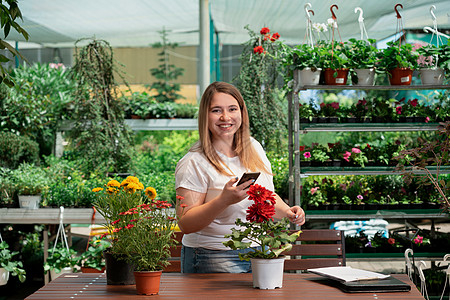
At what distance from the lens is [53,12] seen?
776cm

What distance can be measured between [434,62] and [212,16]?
4160 mm

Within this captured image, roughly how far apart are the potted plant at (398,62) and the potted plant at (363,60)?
0.29 feet

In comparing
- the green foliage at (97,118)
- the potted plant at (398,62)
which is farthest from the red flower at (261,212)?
the green foliage at (97,118)

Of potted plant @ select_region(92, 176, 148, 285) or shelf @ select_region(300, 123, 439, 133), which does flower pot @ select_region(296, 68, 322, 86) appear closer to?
shelf @ select_region(300, 123, 439, 133)

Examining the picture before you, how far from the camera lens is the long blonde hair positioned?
93.6 inches

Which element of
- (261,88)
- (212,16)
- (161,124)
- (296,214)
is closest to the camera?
(296,214)

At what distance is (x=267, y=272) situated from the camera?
1.98m

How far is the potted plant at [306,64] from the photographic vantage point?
475 centimetres

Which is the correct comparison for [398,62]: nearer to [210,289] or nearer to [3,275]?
[210,289]

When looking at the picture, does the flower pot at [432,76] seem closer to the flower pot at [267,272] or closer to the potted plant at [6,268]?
the flower pot at [267,272]

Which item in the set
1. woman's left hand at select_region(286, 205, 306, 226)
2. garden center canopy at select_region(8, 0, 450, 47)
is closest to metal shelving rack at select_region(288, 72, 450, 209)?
garden center canopy at select_region(8, 0, 450, 47)

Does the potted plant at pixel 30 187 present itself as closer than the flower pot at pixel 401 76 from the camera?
No

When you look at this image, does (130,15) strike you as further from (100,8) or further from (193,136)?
(193,136)

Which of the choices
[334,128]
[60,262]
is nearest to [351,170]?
[334,128]
